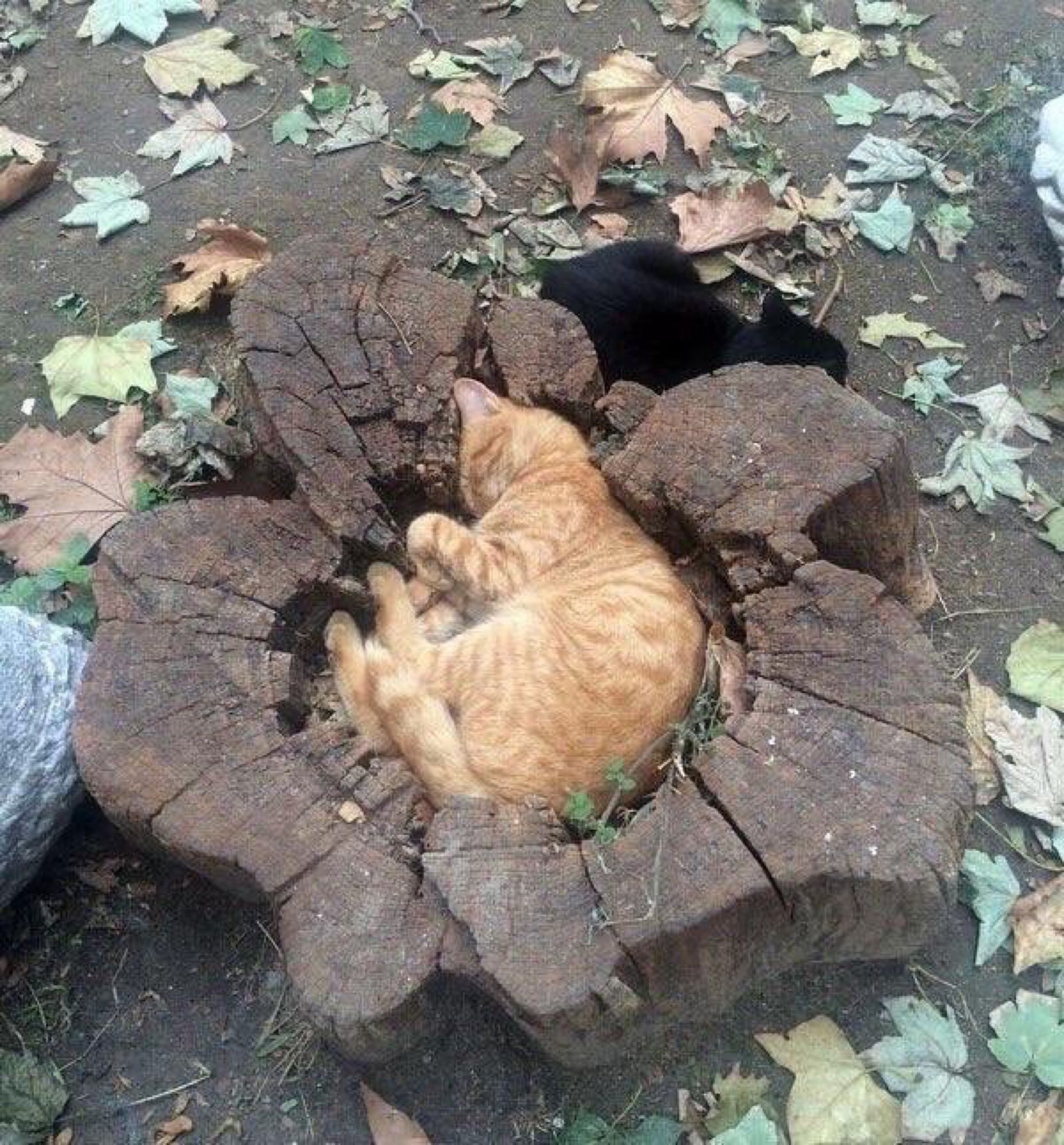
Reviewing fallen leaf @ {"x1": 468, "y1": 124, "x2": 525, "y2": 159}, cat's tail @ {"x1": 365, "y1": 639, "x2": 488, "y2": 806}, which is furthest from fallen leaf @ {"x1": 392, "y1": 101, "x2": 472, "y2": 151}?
cat's tail @ {"x1": 365, "y1": 639, "x2": 488, "y2": 806}

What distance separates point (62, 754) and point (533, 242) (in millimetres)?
2780

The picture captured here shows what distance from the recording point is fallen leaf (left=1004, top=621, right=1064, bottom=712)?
10.8 ft

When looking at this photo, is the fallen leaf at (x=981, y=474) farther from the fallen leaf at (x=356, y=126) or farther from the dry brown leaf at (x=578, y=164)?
the fallen leaf at (x=356, y=126)

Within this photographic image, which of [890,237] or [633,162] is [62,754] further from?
[890,237]

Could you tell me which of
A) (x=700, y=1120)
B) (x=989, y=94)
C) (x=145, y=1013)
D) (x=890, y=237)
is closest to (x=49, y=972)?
(x=145, y=1013)

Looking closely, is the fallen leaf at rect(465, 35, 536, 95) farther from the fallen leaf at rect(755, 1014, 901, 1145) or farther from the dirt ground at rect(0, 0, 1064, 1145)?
the fallen leaf at rect(755, 1014, 901, 1145)

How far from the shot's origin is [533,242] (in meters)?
4.43

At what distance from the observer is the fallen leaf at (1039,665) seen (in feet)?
10.8

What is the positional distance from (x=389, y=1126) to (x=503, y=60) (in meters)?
4.47

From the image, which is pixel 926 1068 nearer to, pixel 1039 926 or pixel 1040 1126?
pixel 1040 1126

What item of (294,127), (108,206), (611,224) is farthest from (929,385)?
(108,206)

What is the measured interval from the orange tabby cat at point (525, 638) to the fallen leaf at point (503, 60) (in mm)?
2334

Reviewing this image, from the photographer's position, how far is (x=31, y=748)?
268 centimetres

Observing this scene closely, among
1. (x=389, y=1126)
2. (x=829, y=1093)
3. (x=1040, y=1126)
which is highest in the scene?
(x=389, y=1126)
